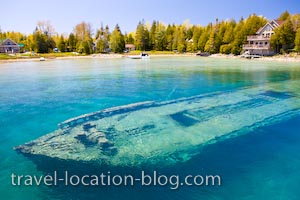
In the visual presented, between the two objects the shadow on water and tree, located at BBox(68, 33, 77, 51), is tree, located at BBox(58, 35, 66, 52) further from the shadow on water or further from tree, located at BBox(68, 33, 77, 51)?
the shadow on water

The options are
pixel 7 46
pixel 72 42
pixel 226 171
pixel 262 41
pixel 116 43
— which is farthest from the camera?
pixel 72 42

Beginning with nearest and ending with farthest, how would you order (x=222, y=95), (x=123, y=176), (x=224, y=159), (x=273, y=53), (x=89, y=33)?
1. (x=123, y=176)
2. (x=224, y=159)
3. (x=222, y=95)
4. (x=273, y=53)
5. (x=89, y=33)

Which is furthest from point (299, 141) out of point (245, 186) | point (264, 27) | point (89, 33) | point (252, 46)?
point (89, 33)

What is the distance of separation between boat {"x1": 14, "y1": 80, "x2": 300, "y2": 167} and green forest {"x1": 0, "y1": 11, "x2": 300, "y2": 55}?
130 feet

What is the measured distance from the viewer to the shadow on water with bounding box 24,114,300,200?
537 centimetres

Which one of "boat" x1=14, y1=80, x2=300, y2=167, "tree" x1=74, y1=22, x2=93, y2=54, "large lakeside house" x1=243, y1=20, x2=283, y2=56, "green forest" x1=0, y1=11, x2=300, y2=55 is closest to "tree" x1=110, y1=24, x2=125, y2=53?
"green forest" x1=0, y1=11, x2=300, y2=55

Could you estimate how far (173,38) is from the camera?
249 feet

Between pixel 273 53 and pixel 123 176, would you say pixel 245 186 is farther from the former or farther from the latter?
pixel 273 53

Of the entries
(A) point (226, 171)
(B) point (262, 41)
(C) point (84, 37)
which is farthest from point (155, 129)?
(C) point (84, 37)

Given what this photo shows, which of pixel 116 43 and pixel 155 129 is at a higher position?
pixel 116 43

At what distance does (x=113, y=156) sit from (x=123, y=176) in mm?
1030

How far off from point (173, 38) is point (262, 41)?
99.4 feet

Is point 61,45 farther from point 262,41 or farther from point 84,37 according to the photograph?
point 262,41

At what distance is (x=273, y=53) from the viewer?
5125 centimetres
